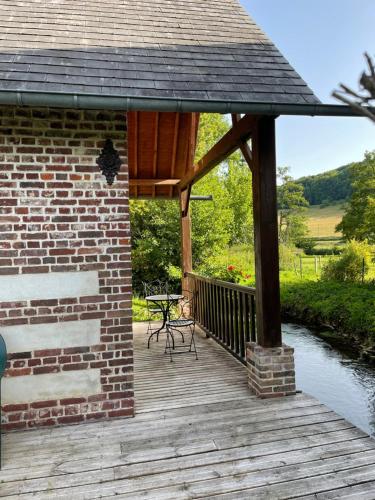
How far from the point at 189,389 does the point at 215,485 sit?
63.5 inches

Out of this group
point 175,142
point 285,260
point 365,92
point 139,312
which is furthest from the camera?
point 285,260

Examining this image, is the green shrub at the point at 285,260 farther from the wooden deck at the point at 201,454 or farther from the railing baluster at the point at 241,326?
the wooden deck at the point at 201,454

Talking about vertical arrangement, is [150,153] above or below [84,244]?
above

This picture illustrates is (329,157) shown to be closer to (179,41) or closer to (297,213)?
(297,213)

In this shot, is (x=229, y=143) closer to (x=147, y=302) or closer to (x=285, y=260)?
(x=147, y=302)

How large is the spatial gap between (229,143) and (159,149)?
2.88 m

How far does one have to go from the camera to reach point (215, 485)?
7.69 ft

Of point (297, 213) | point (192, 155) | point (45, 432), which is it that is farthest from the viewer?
point (297, 213)

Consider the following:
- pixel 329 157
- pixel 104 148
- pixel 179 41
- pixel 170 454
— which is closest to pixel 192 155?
pixel 179 41

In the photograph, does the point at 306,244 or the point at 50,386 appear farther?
the point at 306,244

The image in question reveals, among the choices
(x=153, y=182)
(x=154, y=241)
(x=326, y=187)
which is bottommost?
(x=154, y=241)

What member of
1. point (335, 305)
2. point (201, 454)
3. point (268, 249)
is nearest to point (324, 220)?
point (335, 305)

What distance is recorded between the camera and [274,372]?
3.62 m

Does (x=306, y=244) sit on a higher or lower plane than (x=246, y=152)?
lower
